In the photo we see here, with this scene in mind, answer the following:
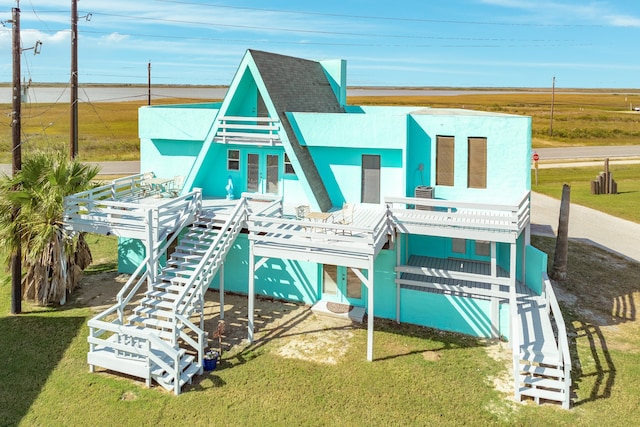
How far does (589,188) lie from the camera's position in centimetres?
4569

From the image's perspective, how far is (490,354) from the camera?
15.9 metres

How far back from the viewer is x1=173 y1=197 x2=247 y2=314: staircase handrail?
15164mm

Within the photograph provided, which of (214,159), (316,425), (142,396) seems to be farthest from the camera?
(214,159)

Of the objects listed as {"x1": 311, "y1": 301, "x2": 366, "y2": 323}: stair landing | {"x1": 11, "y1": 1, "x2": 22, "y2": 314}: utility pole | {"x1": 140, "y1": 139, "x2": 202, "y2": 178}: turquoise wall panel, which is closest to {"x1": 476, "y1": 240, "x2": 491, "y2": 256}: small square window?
{"x1": 311, "y1": 301, "x2": 366, "y2": 323}: stair landing

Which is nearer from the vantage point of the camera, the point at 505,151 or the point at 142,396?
the point at 142,396

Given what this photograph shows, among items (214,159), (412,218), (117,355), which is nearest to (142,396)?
(117,355)

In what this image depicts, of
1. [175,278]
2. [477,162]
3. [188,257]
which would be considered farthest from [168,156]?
[477,162]

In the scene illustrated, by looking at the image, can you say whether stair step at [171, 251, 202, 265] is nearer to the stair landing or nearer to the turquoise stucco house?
the turquoise stucco house

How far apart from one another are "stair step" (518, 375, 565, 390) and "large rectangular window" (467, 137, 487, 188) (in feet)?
27.7

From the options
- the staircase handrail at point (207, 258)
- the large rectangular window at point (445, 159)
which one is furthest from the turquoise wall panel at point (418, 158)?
the staircase handrail at point (207, 258)

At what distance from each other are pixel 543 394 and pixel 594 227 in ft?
74.8

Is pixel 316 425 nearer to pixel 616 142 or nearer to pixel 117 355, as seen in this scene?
pixel 117 355

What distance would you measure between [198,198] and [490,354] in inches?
477

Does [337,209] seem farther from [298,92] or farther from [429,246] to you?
[298,92]
